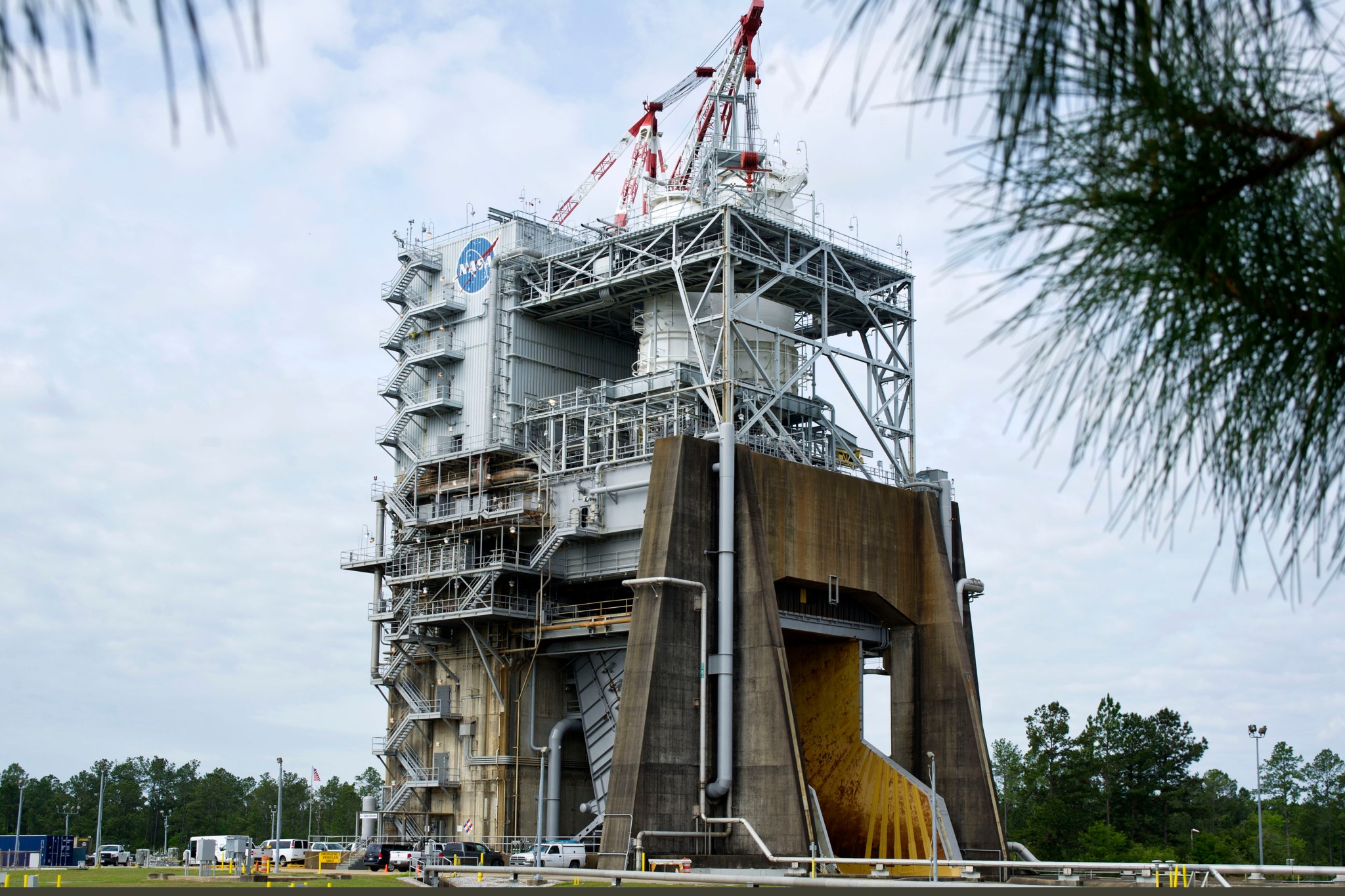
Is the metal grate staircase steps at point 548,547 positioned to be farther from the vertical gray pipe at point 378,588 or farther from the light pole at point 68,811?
the light pole at point 68,811

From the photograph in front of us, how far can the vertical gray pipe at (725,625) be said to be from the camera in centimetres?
4538

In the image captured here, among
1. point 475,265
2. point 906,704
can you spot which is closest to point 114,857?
point 475,265

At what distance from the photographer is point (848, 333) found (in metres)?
59.7

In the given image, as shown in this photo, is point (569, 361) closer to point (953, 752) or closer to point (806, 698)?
point (806, 698)

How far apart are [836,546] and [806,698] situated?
226 inches

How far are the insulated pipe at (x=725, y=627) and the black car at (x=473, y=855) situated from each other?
29.1 ft

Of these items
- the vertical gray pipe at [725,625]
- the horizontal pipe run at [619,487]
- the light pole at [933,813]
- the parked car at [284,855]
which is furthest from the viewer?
the parked car at [284,855]

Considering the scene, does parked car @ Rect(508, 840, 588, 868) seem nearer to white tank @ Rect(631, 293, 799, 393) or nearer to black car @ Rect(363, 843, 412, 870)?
black car @ Rect(363, 843, 412, 870)

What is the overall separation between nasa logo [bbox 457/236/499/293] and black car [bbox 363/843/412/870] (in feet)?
71.4

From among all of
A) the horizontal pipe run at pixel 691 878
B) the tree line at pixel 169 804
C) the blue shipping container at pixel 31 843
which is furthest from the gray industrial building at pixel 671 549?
the tree line at pixel 169 804

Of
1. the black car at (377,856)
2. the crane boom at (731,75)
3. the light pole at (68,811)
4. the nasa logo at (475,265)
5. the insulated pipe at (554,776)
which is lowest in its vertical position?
the light pole at (68,811)

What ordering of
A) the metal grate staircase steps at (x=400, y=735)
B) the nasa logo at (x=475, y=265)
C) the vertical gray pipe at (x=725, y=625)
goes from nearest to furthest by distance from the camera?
the vertical gray pipe at (x=725, y=625)
the metal grate staircase steps at (x=400, y=735)
the nasa logo at (x=475, y=265)

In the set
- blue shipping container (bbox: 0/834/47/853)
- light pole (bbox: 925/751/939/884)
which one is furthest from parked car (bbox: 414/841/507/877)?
blue shipping container (bbox: 0/834/47/853)

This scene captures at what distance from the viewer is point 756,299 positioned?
53594 millimetres
